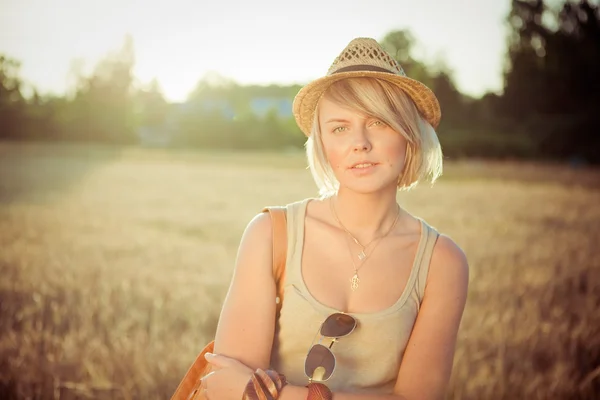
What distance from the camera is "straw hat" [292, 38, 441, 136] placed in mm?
2240

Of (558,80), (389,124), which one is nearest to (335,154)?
(389,124)

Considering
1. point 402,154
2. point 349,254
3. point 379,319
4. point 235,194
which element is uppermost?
point 402,154

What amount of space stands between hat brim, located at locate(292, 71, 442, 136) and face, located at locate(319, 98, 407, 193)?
0.11 metres

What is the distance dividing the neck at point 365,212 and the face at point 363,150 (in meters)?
0.08

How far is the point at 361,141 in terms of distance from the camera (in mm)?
2225

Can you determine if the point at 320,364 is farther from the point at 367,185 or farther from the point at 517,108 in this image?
the point at 517,108

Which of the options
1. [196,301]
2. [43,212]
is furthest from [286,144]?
[196,301]

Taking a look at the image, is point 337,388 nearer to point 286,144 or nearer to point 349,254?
point 349,254

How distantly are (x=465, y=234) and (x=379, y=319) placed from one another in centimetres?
768

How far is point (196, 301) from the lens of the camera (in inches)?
211

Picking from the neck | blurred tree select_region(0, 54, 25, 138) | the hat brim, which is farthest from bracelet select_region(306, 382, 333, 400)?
blurred tree select_region(0, 54, 25, 138)

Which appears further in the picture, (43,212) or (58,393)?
(43,212)

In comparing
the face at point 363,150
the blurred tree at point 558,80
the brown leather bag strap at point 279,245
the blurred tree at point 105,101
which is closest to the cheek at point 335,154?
the face at point 363,150

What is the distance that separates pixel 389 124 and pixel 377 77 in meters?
0.19
